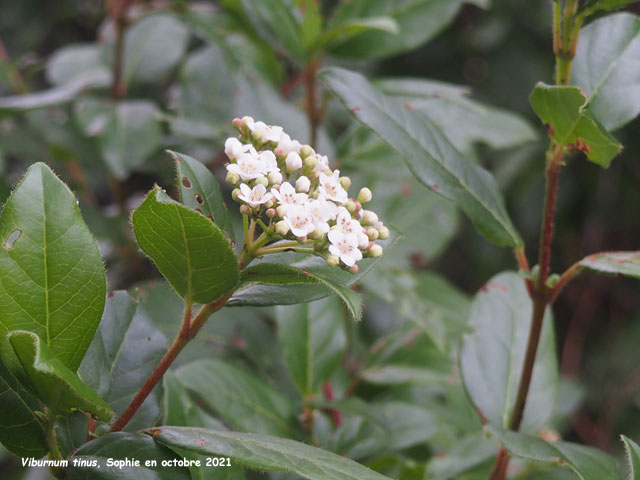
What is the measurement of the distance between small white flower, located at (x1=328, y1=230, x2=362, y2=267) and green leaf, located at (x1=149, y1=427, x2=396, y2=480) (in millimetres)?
230

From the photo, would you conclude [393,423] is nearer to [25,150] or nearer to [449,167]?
[449,167]

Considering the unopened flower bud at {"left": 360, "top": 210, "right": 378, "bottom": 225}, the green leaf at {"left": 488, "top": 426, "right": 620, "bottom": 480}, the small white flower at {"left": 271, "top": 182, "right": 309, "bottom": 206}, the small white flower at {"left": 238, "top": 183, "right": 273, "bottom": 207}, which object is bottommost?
the green leaf at {"left": 488, "top": 426, "right": 620, "bottom": 480}

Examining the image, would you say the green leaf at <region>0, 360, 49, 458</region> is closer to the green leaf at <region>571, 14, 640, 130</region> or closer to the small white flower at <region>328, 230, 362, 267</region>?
the small white flower at <region>328, 230, 362, 267</region>

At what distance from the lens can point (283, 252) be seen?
0.92 meters

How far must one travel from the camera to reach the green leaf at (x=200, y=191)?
0.85 m

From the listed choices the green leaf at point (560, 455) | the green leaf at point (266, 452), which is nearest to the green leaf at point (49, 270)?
the green leaf at point (266, 452)

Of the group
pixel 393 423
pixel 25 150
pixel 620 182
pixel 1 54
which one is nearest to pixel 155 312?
pixel 393 423

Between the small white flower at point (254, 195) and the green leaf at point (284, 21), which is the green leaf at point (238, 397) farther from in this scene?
the green leaf at point (284, 21)

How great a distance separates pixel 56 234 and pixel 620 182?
2.67 m

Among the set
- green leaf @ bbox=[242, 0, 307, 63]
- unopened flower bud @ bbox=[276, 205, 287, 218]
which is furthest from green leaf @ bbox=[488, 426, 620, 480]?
green leaf @ bbox=[242, 0, 307, 63]

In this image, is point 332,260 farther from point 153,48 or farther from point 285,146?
point 153,48

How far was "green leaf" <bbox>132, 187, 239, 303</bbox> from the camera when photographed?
771 mm

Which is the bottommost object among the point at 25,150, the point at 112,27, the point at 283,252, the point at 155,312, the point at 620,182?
the point at 620,182

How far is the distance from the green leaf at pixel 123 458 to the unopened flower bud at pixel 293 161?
0.39 metres
